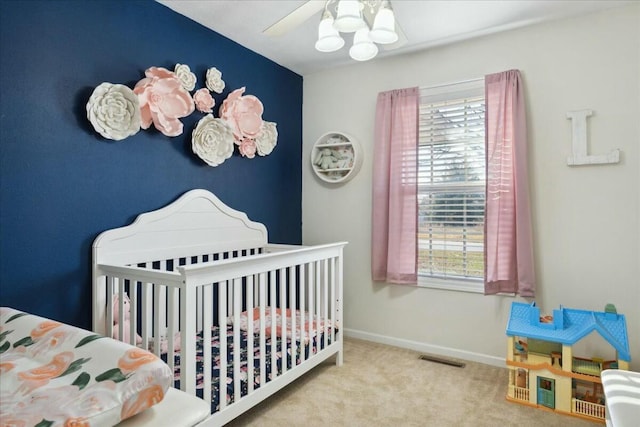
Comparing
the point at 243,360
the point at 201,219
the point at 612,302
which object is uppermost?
the point at 201,219

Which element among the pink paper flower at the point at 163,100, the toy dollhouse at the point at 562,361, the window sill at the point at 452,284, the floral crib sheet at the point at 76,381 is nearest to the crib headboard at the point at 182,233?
the pink paper flower at the point at 163,100

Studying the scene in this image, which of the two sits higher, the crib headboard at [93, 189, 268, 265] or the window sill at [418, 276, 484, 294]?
the crib headboard at [93, 189, 268, 265]

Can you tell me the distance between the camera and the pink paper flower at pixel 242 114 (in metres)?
2.69

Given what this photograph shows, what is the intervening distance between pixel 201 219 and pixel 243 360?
3.11 ft

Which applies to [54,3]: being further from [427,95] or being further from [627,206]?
[627,206]

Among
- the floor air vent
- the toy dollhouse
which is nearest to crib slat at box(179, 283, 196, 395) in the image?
the toy dollhouse

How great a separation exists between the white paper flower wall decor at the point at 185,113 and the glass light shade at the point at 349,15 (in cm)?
114

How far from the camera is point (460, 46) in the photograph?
2816 mm

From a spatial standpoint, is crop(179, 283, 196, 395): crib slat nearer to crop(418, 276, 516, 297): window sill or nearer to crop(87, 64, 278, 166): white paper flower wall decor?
crop(87, 64, 278, 166): white paper flower wall decor

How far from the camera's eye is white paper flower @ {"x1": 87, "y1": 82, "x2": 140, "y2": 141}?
1931 mm

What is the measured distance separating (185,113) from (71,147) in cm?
65

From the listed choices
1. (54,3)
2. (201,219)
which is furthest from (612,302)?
(54,3)

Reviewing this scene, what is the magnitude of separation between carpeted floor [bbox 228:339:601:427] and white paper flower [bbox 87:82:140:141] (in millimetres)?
1589

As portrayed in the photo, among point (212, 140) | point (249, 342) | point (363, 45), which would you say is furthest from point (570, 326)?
point (212, 140)
